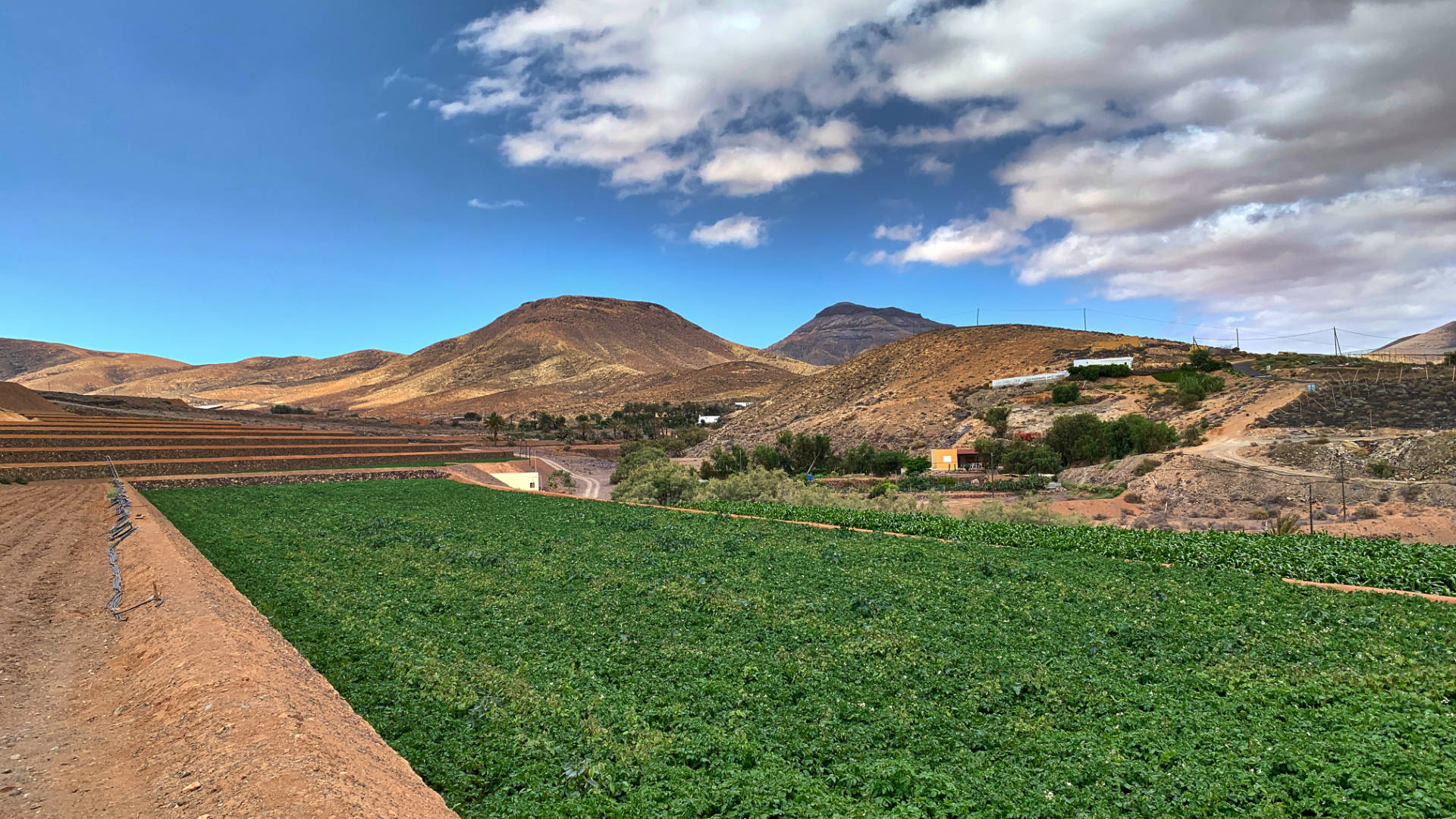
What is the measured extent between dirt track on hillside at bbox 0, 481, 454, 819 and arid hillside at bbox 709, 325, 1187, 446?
5958 cm

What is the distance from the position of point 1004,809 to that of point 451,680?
638cm

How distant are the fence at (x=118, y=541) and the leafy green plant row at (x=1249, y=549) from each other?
16.6m

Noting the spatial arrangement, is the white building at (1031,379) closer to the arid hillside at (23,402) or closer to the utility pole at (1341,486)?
the utility pole at (1341,486)

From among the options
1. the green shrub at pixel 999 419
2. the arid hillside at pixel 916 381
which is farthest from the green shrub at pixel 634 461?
the green shrub at pixel 999 419

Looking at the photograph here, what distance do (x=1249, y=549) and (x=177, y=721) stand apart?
→ 19.0 m

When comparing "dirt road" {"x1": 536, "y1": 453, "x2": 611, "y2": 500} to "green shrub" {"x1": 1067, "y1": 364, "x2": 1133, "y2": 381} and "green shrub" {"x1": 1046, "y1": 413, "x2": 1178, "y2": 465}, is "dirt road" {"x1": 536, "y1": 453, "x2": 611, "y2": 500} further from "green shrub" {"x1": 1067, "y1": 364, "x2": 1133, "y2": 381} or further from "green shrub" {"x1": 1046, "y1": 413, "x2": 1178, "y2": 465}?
"green shrub" {"x1": 1067, "y1": 364, "x2": 1133, "y2": 381}

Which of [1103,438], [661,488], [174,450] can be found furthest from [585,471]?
[1103,438]

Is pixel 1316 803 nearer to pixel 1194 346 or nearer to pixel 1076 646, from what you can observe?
pixel 1076 646

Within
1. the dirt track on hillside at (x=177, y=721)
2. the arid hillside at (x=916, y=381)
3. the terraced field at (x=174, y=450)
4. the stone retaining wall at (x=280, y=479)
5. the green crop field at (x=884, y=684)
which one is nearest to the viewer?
the dirt track on hillside at (x=177, y=721)

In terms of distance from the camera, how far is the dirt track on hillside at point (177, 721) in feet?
17.3

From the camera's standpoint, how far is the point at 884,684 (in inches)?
312

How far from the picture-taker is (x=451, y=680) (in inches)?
318

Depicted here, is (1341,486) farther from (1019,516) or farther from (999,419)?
(999,419)

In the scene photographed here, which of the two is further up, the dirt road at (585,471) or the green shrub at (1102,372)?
the green shrub at (1102,372)
